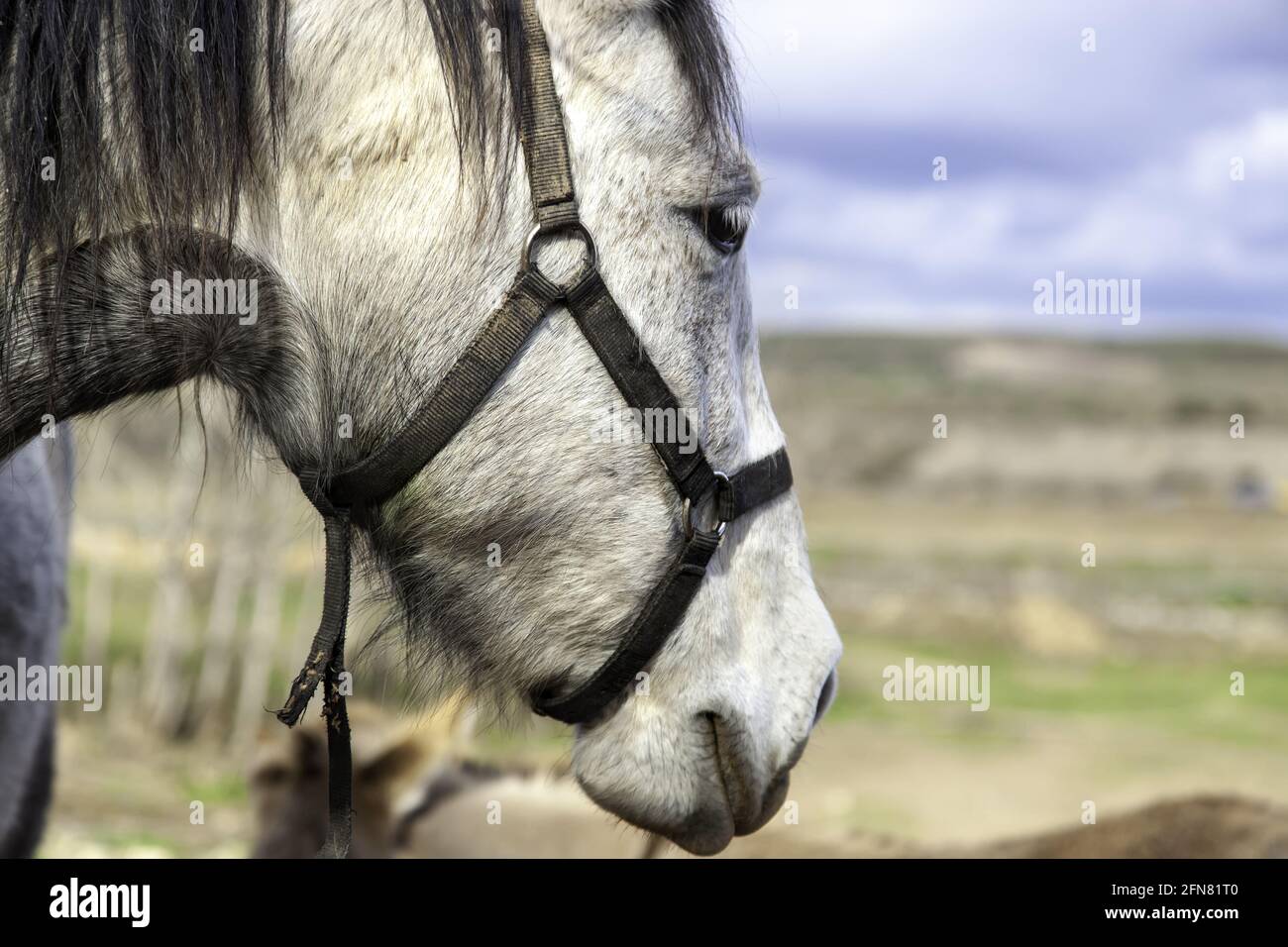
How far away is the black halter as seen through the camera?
1.74 m

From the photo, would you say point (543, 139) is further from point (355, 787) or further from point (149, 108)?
point (355, 787)

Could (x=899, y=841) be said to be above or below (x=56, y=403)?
below

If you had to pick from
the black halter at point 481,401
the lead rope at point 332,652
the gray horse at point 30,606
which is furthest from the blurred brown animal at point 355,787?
the black halter at point 481,401

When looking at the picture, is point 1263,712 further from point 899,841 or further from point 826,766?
point 899,841

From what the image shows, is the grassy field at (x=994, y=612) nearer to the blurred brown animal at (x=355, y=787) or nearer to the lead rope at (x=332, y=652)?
the lead rope at (x=332, y=652)

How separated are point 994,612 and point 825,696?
68.4ft

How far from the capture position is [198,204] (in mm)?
1681

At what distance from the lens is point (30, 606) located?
298 centimetres

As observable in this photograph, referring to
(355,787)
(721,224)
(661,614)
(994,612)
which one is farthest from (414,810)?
(994,612)

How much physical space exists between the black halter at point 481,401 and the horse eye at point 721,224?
0.75ft

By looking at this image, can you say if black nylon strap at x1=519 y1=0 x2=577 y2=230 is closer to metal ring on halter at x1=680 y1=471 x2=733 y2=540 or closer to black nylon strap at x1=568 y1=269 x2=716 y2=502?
black nylon strap at x1=568 y1=269 x2=716 y2=502

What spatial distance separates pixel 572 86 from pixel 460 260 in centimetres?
35

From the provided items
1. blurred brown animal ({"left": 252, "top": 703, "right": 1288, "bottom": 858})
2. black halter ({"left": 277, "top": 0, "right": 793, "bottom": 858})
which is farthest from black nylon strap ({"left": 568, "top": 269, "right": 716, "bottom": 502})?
blurred brown animal ({"left": 252, "top": 703, "right": 1288, "bottom": 858})
